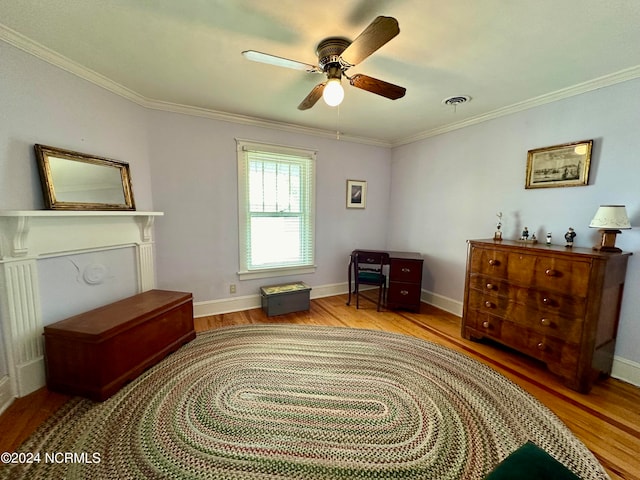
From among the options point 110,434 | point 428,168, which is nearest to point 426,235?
point 428,168

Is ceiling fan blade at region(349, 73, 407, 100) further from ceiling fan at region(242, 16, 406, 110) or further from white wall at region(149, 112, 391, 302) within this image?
white wall at region(149, 112, 391, 302)

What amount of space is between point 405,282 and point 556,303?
1.50 metres

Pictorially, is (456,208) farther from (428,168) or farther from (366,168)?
(366,168)

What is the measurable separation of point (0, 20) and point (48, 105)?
47 centimetres

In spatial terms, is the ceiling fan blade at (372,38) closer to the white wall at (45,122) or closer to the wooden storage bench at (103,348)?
the white wall at (45,122)

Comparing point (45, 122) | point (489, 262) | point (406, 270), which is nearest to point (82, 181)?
point (45, 122)

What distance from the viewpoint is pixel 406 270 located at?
3.23m

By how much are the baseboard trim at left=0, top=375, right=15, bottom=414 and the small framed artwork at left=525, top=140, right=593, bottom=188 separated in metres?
4.46

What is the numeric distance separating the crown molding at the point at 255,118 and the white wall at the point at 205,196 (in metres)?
0.07

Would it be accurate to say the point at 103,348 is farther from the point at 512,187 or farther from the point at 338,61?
the point at 512,187

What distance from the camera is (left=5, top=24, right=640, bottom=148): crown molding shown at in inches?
66.6

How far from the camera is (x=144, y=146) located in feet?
8.54

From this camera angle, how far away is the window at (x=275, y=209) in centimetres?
315

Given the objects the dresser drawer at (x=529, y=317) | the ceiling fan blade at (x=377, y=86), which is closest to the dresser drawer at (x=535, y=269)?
the dresser drawer at (x=529, y=317)
